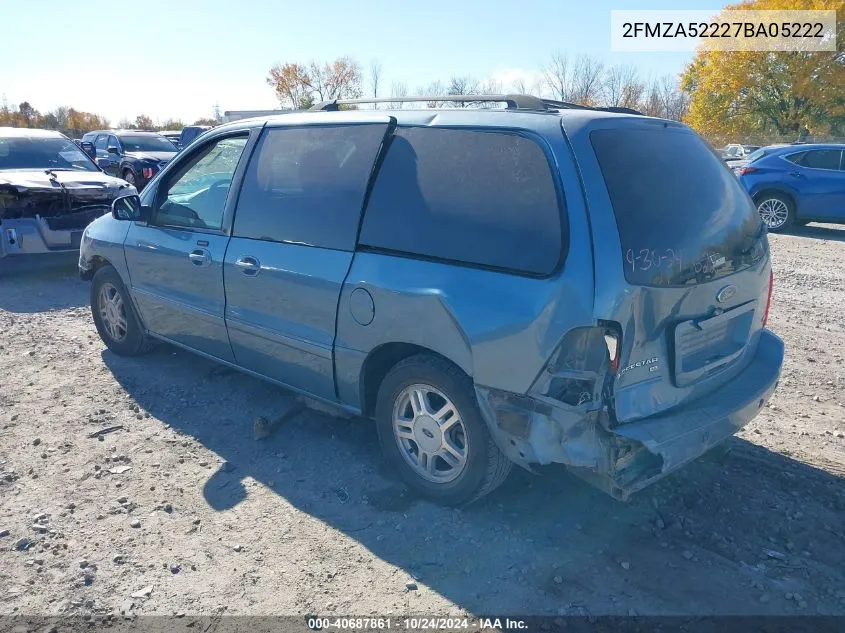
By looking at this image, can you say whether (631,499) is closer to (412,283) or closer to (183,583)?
(412,283)

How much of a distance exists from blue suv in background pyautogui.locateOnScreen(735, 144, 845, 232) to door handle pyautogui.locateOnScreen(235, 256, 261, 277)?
35.5ft

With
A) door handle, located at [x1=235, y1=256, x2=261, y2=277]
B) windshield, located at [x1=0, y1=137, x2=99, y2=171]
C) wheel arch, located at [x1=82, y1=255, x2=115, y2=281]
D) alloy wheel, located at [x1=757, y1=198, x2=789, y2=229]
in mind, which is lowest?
alloy wheel, located at [x1=757, y1=198, x2=789, y2=229]

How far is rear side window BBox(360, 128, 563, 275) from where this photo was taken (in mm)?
2801

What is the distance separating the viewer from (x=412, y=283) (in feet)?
10.2

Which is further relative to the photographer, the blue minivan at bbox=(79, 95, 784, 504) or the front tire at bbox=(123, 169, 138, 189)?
the front tire at bbox=(123, 169, 138, 189)

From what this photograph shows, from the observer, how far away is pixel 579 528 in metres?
3.18

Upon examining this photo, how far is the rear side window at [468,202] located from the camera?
9.19 ft

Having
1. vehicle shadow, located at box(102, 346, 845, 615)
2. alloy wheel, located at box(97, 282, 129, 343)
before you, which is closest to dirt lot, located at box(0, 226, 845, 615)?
vehicle shadow, located at box(102, 346, 845, 615)

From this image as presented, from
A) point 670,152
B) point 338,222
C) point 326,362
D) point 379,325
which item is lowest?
point 326,362

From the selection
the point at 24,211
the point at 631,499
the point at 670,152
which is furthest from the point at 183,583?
the point at 24,211

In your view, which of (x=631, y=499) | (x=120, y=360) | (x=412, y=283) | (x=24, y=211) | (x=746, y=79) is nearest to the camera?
(x=412, y=283)

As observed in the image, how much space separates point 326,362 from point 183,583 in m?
1.30

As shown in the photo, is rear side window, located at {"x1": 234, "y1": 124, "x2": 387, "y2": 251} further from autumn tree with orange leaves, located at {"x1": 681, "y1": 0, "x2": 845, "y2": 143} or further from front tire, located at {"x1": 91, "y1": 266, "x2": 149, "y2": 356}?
autumn tree with orange leaves, located at {"x1": 681, "y1": 0, "x2": 845, "y2": 143}

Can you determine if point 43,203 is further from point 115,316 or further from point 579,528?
point 579,528
